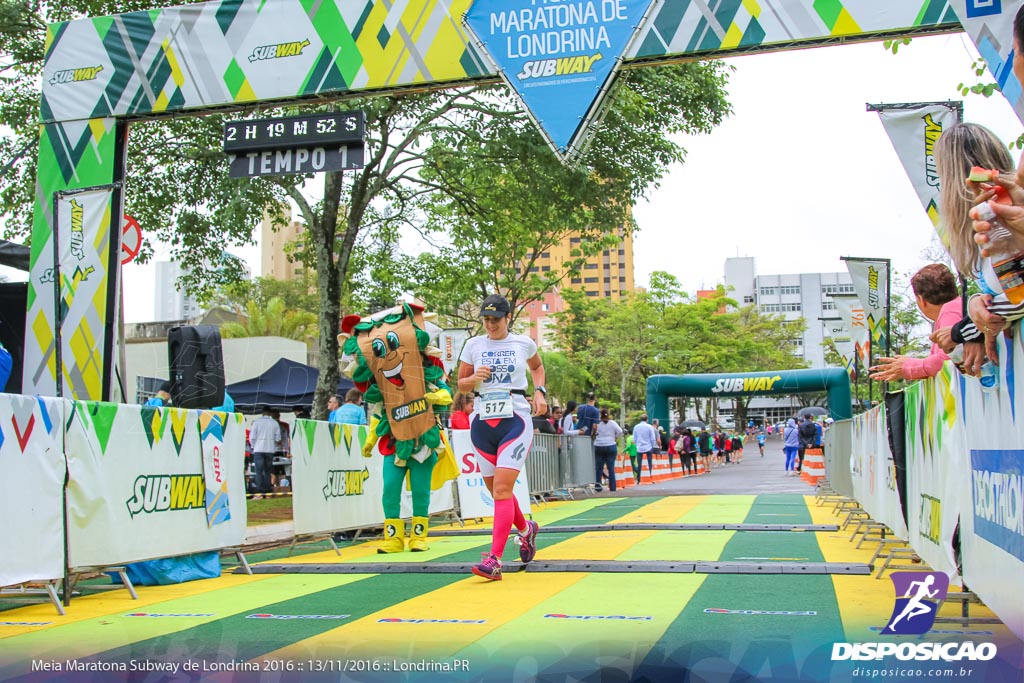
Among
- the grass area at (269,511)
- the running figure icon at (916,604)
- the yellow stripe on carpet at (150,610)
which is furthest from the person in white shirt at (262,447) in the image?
the running figure icon at (916,604)

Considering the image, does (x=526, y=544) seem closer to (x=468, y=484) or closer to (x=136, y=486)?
(x=136, y=486)

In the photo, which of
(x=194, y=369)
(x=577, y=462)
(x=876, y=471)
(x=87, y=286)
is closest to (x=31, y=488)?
(x=194, y=369)

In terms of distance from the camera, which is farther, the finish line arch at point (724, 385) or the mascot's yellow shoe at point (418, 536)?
the finish line arch at point (724, 385)

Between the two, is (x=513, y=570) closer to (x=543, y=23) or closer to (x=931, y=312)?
(x=931, y=312)

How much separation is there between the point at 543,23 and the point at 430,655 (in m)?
6.44

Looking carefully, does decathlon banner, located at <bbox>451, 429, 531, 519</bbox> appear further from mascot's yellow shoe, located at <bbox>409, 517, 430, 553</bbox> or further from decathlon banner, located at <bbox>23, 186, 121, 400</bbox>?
decathlon banner, located at <bbox>23, 186, 121, 400</bbox>

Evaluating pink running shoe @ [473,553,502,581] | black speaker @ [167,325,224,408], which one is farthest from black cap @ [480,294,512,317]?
black speaker @ [167,325,224,408]

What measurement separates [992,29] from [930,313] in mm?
3194

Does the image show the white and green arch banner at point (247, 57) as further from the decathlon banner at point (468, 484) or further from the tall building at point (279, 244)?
the tall building at point (279, 244)

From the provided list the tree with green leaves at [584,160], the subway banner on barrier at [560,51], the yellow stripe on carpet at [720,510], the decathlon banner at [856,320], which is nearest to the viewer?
the subway banner on barrier at [560,51]

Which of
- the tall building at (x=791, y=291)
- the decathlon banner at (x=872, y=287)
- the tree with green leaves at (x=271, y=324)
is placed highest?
the tall building at (x=791, y=291)

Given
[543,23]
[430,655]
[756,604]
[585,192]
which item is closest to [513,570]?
[756,604]

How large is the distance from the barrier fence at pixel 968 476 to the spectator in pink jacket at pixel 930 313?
11 centimetres

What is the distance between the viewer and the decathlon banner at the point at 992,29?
23.6 feet
